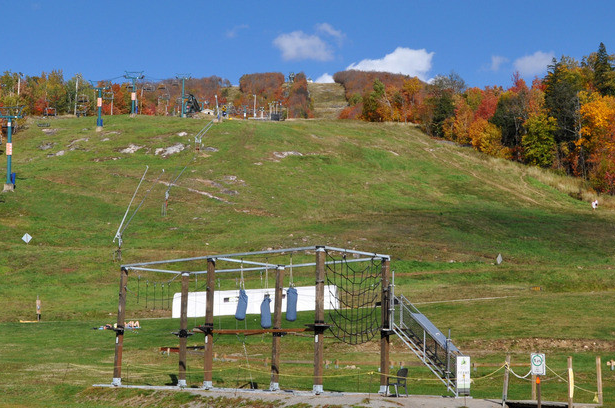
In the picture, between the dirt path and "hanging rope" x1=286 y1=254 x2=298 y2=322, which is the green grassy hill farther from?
"hanging rope" x1=286 y1=254 x2=298 y2=322

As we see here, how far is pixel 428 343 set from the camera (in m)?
32.5

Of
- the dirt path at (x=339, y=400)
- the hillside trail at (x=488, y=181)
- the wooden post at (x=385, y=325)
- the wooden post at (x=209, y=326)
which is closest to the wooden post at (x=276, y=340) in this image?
the dirt path at (x=339, y=400)

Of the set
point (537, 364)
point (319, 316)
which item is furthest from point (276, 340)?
point (537, 364)

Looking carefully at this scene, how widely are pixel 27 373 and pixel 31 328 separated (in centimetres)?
1595

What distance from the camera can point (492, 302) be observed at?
56094 millimetres

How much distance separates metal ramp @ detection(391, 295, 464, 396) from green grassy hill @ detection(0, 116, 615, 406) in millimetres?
7015

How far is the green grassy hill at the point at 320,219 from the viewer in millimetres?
55906

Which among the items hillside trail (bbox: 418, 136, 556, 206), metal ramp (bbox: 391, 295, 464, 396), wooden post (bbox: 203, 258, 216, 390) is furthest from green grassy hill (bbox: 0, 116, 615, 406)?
wooden post (bbox: 203, 258, 216, 390)

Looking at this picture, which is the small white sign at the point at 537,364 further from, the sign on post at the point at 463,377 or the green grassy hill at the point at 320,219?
the green grassy hill at the point at 320,219

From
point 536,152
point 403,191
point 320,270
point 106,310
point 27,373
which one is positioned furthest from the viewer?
point 536,152

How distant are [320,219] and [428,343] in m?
64.8

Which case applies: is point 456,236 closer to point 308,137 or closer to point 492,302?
point 492,302

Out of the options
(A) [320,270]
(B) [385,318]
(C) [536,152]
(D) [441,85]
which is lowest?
(B) [385,318]

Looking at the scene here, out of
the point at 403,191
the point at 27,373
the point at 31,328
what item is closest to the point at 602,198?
the point at 403,191
